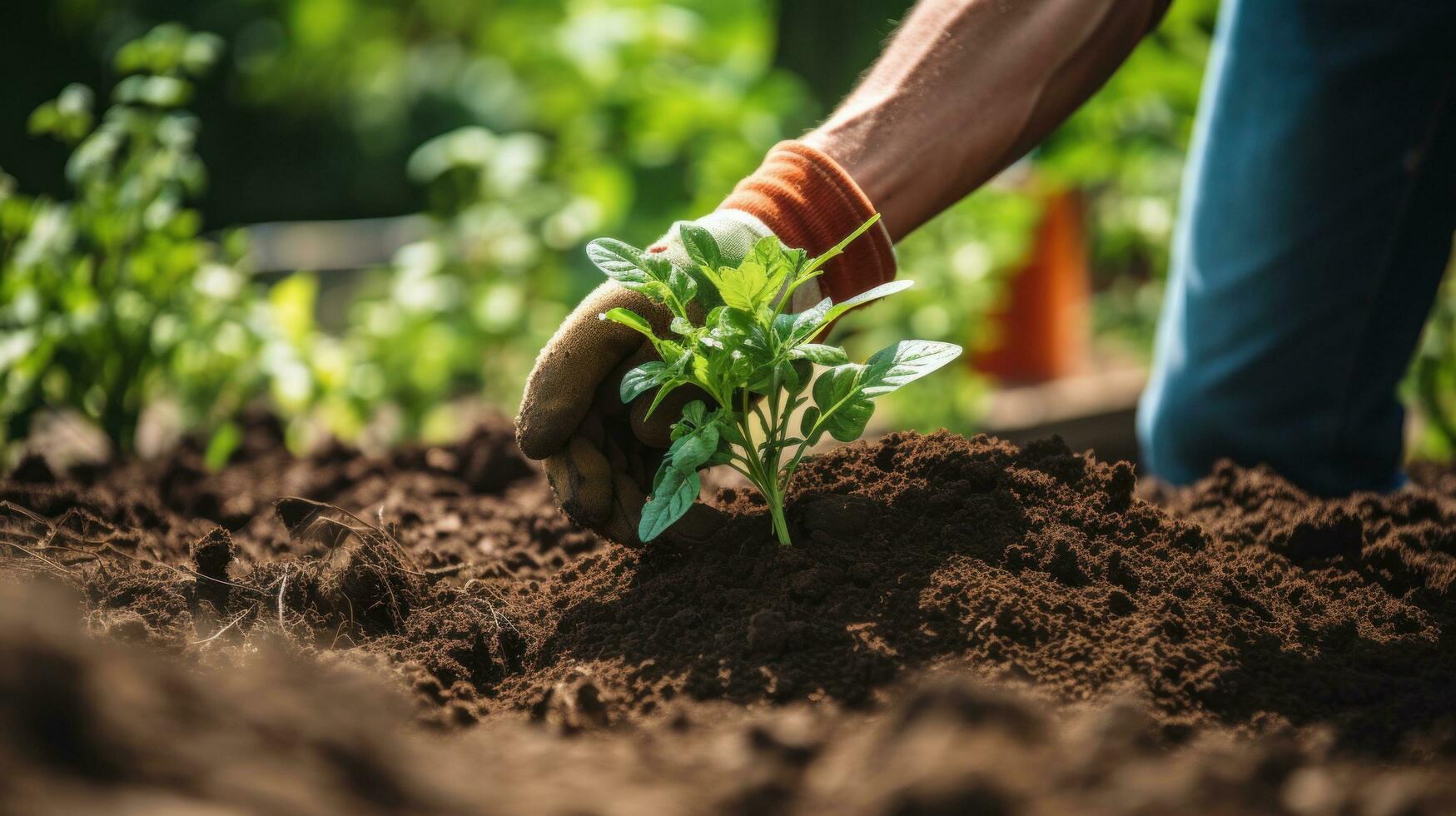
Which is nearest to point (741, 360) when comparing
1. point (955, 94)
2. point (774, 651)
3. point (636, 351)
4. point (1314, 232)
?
point (636, 351)

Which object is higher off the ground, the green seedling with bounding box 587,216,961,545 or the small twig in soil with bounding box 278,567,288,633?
the green seedling with bounding box 587,216,961,545

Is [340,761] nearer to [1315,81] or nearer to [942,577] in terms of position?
[942,577]

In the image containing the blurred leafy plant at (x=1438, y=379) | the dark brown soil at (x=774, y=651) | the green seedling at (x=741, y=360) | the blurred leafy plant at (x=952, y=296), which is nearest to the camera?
the dark brown soil at (x=774, y=651)

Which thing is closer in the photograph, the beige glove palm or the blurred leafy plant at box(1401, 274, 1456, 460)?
the beige glove palm

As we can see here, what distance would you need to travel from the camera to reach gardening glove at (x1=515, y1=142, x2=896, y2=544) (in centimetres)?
165

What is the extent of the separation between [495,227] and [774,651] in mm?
3116

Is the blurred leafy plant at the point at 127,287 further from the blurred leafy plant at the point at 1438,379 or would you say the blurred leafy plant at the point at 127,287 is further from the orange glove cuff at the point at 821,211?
the blurred leafy plant at the point at 1438,379

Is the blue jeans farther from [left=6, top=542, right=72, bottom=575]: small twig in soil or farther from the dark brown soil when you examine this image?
[left=6, top=542, right=72, bottom=575]: small twig in soil

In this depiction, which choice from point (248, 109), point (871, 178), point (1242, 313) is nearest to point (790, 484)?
point (871, 178)

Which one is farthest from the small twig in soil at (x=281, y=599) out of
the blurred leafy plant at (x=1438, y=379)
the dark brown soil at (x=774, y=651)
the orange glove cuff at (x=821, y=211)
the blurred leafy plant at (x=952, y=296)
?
the blurred leafy plant at (x=1438, y=379)

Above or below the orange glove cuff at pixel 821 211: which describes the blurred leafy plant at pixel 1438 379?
below

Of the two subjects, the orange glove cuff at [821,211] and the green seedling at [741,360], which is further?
the orange glove cuff at [821,211]

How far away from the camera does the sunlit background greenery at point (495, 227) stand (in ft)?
9.18

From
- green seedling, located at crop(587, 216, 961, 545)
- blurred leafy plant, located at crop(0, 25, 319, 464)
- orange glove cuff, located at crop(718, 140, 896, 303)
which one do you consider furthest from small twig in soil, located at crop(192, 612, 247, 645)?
blurred leafy plant, located at crop(0, 25, 319, 464)
